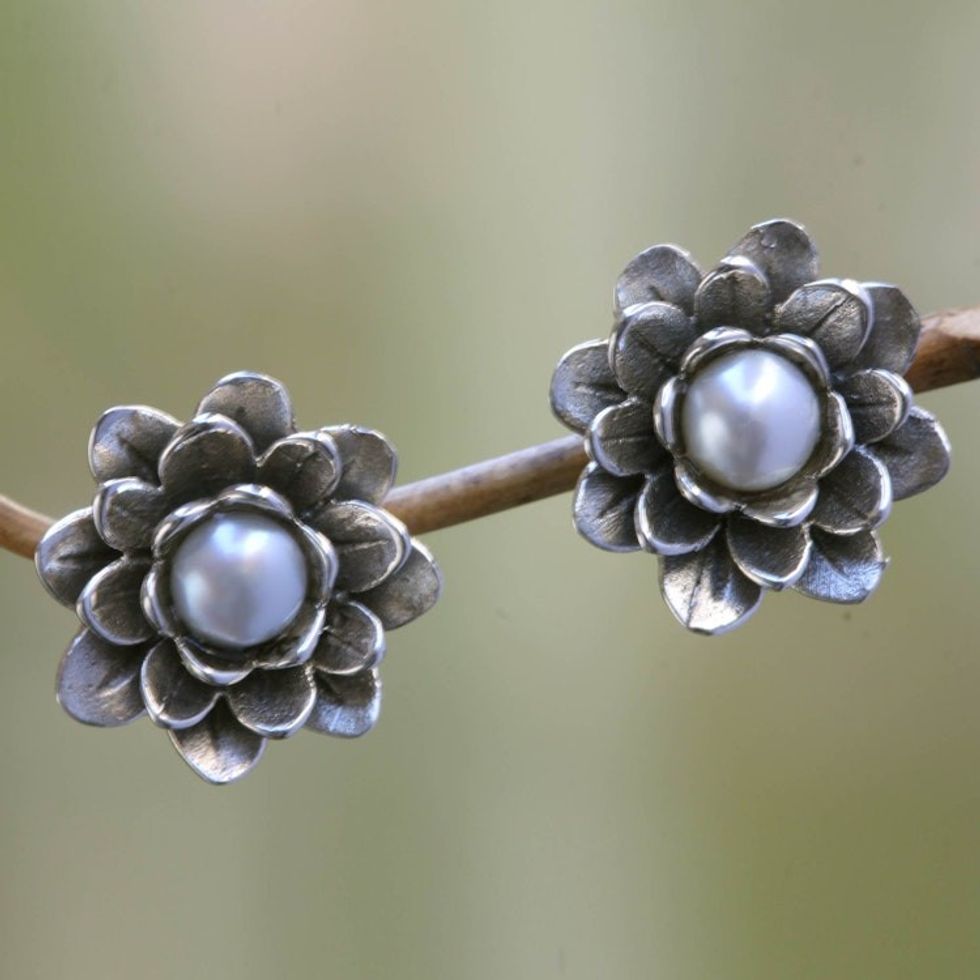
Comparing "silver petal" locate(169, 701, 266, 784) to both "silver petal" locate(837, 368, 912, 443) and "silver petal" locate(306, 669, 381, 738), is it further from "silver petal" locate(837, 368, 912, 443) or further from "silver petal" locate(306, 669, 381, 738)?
"silver petal" locate(837, 368, 912, 443)

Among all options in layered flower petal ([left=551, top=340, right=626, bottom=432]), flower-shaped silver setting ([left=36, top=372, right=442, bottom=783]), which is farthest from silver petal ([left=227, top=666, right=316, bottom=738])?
layered flower petal ([left=551, top=340, right=626, bottom=432])

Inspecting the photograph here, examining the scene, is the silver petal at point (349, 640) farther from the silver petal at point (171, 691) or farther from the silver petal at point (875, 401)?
the silver petal at point (875, 401)

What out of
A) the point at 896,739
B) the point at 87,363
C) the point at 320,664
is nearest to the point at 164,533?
the point at 320,664

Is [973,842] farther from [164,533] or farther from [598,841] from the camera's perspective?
[164,533]

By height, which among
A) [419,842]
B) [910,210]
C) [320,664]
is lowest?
[419,842]

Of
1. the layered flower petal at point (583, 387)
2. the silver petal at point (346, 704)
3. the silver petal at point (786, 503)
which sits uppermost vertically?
the layered flower petal at point (583, 387)

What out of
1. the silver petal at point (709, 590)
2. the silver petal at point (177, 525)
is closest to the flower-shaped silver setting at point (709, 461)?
the silver petal at point (709, 590)

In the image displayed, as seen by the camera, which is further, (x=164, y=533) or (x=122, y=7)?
(x=122, y=7)
